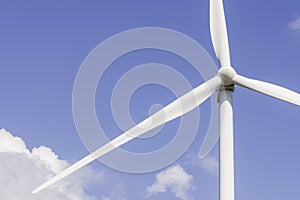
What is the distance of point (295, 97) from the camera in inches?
901

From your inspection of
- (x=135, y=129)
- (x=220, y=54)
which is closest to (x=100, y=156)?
(x=135, y=129)

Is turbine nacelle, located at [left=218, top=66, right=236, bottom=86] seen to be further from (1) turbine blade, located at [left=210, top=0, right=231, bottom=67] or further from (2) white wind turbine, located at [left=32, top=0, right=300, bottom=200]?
(1) turbine blade, located at [left=210, top=0, right=231, bottom=67]

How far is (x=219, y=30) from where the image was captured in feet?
80.3

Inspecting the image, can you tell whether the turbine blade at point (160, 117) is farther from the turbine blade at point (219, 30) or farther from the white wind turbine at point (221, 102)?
the turbine blade at point (219, 30)

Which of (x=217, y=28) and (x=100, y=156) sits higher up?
(x=217, y=28)

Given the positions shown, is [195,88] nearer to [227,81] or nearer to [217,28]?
[227,81]

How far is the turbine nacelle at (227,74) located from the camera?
22312 mm

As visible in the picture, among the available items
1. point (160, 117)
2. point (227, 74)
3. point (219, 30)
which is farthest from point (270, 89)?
point (160, 117)

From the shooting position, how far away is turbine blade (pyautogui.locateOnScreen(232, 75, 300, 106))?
73.6 feet

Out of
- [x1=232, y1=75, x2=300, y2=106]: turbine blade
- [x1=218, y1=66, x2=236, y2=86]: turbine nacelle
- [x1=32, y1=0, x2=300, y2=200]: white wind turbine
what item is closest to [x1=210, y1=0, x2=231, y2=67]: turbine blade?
[x1=32, y1=0, x2=300, y2=200]: white wind turbine

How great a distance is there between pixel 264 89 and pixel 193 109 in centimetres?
327

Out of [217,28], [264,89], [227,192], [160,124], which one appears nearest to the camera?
[227,192]

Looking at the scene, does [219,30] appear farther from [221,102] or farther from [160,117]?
[160,117]

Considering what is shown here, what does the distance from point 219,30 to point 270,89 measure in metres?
3.86
